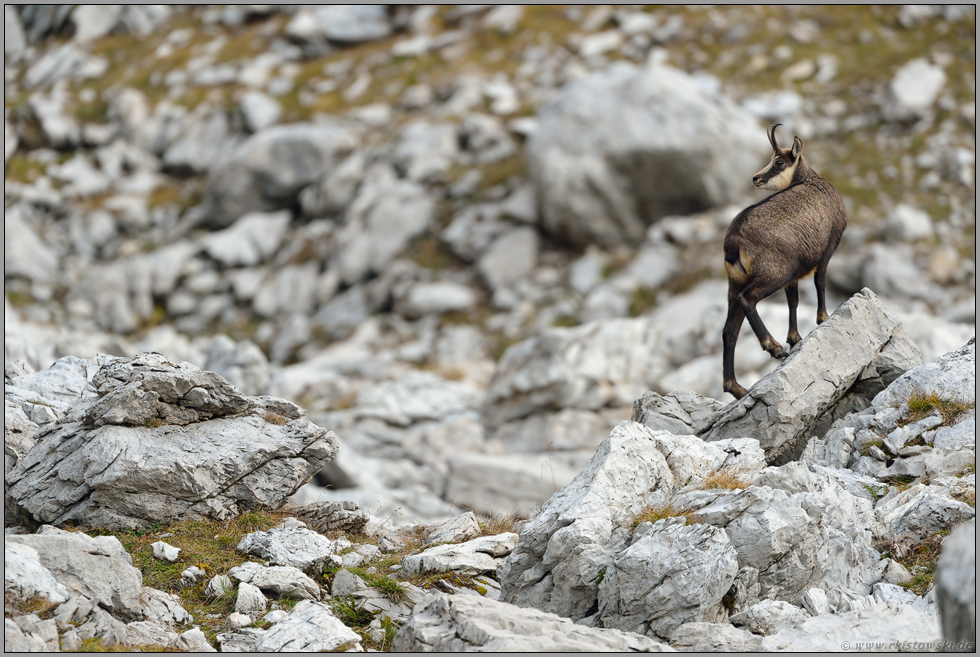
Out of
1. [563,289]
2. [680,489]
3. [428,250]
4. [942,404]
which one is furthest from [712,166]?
[680,489]

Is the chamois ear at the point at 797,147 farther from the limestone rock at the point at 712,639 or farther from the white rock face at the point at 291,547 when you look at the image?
the white rock face at the point at 291,547

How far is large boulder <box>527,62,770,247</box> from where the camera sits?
1115 inches

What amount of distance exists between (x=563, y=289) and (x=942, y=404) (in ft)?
59.8

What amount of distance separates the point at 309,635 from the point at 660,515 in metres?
3.63

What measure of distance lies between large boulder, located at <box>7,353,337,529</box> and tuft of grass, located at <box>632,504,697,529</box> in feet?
13.0

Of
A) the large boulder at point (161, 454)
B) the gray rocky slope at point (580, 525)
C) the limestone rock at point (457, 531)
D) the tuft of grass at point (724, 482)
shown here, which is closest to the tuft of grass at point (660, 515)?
the gray rocky slope at point (580, 525)

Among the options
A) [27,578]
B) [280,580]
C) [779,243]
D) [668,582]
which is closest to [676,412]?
[779,243]

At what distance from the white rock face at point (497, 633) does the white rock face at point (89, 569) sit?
2.60m

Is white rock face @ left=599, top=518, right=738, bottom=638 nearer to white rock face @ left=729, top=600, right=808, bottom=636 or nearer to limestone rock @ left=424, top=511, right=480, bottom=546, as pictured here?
white rock face @ left=729, top=600, right=808, bottom=636

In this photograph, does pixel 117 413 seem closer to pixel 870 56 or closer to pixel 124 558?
pixel 124 558

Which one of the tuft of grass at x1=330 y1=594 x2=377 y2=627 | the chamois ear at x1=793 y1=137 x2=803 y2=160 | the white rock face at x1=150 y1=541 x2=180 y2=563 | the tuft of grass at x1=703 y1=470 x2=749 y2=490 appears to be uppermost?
the chamois ear at x1=793 y1=137 x2=803 y2=160

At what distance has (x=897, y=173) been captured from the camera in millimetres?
29344

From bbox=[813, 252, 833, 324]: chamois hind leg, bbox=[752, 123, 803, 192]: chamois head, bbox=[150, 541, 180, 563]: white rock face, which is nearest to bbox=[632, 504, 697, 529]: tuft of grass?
bbox=[813, 252, 833, 324]: chamois hind leg

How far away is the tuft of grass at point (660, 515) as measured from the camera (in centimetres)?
846
